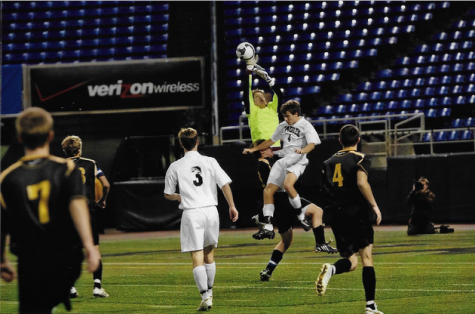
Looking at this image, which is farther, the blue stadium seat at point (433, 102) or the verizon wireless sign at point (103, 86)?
the blue stadium seat at point (433, 102)

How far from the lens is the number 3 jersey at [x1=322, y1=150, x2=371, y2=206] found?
7.82 meters

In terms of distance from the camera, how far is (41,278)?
16.4ft

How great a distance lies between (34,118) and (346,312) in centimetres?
426

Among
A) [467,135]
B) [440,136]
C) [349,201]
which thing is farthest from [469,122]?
[349,201]


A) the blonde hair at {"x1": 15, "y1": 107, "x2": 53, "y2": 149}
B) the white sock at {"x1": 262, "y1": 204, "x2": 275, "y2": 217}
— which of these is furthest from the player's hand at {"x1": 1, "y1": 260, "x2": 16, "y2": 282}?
the white sock at {"x1": 262, "y1": 204, "x2": 275, "y2": 217}

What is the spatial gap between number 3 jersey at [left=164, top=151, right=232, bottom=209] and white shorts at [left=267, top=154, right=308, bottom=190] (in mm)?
3047

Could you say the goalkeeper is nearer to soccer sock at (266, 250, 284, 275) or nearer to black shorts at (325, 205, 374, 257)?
soccer sock at (266, 250, 284, 275)

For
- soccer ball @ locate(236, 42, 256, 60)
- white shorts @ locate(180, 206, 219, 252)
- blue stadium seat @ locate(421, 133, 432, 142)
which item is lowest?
white shorts @ locate(180, 206, 219, 252)

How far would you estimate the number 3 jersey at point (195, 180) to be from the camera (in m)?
8.28

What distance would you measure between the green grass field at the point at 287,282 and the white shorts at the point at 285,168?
1364 mm

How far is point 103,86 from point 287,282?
15568 millimetres

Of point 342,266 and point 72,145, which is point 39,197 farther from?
point 72,145

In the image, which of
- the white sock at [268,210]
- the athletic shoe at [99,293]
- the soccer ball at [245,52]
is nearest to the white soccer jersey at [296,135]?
the white sock at [268,210]

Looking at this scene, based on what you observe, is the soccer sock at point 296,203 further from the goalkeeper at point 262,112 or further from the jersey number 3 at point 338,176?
the jersey number 3 at point 338,176
